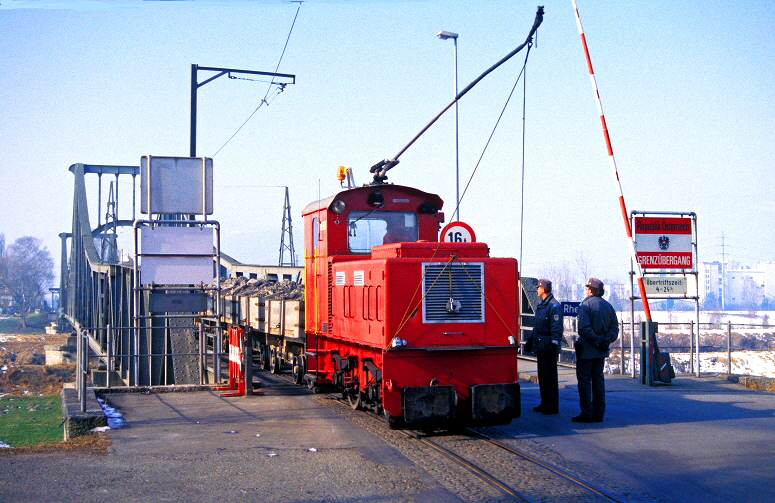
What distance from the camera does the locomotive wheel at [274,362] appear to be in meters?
16.5

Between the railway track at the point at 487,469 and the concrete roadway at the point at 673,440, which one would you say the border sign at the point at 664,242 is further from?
the railway track at the point at 487,469

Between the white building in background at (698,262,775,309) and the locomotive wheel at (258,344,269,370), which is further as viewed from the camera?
the white building in background at (698,262,775,309)

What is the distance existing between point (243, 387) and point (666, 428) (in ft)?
22.1

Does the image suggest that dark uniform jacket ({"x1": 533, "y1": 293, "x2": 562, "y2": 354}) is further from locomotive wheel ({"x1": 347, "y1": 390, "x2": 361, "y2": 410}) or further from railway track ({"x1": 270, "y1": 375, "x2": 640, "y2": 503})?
locomotive wheel ({"x1": 347, "y1": 390, "x2": 361, "y2": 410})

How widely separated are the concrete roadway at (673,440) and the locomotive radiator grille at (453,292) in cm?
164

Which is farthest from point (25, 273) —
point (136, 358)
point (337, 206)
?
point (337, 206)

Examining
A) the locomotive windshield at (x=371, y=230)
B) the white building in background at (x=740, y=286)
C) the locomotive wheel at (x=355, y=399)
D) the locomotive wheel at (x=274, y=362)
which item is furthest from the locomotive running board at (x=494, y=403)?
the white building in background at (x=740, y=286)

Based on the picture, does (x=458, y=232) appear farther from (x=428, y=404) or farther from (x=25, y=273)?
(x=25, y=273)

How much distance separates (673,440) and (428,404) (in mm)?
2868

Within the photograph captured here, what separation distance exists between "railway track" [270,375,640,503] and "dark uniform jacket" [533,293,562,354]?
1.81 metres

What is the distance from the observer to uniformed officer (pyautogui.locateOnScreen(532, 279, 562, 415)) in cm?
1047

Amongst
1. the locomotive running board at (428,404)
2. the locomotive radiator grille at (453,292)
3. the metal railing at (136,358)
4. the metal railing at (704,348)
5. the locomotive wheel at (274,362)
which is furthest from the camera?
the metal railing at (704,348)

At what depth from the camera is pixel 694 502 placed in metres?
6.07

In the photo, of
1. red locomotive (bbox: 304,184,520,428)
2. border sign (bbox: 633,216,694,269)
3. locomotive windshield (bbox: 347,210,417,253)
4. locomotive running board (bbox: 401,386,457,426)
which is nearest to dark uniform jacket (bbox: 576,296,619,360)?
red locomotive (bbox: 304,184,520,428)
